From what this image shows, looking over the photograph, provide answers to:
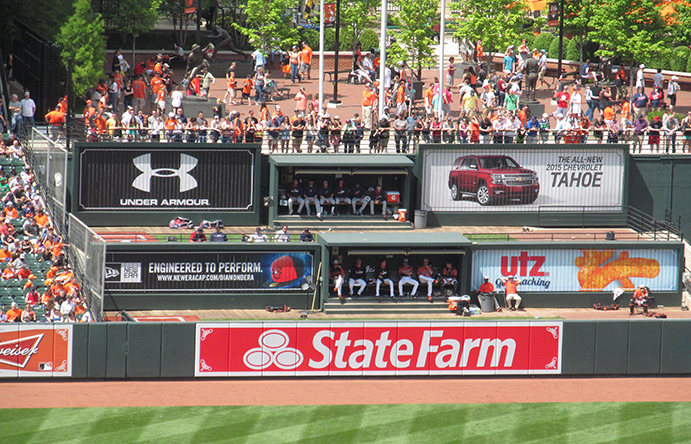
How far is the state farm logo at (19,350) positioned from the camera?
22.8 meters

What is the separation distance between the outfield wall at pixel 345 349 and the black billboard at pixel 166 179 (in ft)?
36.0

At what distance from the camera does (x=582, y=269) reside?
106 ft

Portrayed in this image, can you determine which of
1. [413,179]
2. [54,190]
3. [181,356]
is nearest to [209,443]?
[181,356]

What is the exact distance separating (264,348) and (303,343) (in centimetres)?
93

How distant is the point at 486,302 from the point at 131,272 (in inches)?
425

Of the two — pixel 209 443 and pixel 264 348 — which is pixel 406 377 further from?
pixel 209 443


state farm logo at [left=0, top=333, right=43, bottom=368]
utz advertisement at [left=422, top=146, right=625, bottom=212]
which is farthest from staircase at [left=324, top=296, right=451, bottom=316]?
state farm logo at [left=0, top=333, right=43, bottom=368]

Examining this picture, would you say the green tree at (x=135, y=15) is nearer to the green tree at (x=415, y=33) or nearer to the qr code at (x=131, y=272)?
the green tree at (x=415, y=33)

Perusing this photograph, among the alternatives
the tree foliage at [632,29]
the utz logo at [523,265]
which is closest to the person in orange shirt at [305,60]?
the tree foliage at [632,29]

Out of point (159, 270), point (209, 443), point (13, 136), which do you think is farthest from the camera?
point (13, 136)

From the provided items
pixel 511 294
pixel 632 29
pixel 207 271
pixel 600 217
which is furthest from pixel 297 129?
pixel 632 29

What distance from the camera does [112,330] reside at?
23.1 m

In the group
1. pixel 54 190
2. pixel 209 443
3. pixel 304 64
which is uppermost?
pixel 304 64

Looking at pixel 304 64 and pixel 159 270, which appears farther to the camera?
pixel 304 64
